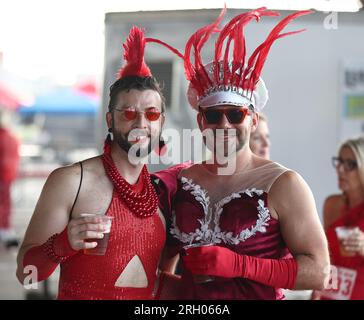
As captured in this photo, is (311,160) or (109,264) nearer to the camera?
(109,264)

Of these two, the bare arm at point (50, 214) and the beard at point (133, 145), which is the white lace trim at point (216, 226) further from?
the bare arm at point (50, 214)

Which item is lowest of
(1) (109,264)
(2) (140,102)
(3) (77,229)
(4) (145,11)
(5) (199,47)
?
(1) (109,264)

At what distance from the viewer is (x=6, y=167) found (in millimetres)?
6242

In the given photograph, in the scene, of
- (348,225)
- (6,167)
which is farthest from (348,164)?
(6,167)

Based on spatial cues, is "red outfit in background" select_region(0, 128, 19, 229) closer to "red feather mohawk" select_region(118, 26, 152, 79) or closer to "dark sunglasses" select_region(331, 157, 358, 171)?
"dark sunglasses" select_region(331, 157, 358, 171)

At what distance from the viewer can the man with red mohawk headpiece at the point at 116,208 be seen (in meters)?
1.89

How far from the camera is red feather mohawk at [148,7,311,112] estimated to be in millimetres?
1920

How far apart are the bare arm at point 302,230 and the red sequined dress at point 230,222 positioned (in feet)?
0.11

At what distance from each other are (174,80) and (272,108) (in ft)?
3.07

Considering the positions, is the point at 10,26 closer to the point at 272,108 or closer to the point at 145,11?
the point at 145,11

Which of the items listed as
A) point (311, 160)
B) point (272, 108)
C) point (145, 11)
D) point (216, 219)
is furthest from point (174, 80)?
point (216, 219)

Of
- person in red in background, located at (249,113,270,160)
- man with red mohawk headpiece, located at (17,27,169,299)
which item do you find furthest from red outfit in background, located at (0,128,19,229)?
man with red mohawk headpiece, located at (17,27,169,299)

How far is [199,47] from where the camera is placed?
203 cm

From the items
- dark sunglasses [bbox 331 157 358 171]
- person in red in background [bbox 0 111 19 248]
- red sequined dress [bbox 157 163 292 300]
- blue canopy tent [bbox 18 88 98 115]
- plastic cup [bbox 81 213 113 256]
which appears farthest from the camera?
blue canopy tent [bbox 18 88 98 115]
